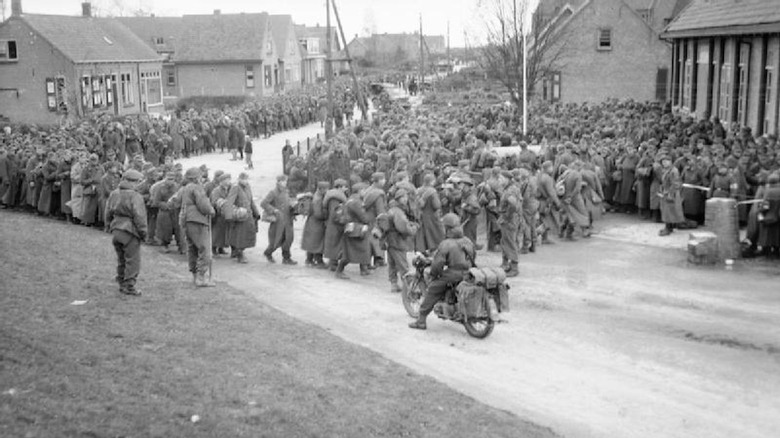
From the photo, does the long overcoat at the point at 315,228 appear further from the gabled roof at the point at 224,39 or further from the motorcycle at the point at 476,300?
the gabled roof at the point at 224,39

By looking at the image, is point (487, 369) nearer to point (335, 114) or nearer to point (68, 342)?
point (68, 342)

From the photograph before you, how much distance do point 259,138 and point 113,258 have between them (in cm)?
3093

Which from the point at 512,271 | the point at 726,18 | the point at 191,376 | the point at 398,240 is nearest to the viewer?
the point at 191,376

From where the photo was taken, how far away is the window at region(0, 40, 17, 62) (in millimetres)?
49125

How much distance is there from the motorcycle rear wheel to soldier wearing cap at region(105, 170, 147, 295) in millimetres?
4645

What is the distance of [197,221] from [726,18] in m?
20.3

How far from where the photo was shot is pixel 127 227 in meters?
12.7

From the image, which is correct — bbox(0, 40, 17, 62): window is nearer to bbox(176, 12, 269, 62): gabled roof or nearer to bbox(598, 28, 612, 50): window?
bbox(176, 12, 269, 62): gabled roof

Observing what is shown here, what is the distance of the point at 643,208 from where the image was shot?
2098cm

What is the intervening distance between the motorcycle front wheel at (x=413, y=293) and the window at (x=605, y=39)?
1622 inches

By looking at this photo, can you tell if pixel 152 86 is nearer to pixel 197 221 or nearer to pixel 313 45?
pixel 197 221

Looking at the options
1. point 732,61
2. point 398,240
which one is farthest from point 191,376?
point 732,61

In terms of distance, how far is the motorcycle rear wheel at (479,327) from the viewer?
12.2 m

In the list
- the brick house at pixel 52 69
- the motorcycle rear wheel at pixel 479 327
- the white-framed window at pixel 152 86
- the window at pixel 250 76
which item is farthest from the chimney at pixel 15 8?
the motorcycle rear wheel at pixel 479 327
